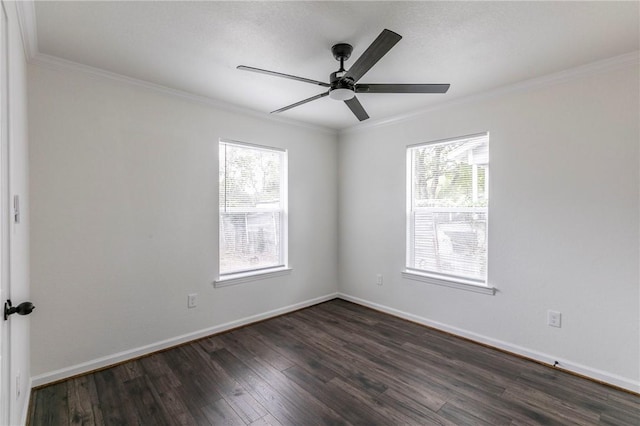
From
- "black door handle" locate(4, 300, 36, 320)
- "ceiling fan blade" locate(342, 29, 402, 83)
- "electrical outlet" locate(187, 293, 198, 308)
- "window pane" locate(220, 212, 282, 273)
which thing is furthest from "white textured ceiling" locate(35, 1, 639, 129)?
"electrical outlet" locate(187, 293, 198, 308)

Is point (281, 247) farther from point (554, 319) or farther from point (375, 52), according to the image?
point (554, 319)

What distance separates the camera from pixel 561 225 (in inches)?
101

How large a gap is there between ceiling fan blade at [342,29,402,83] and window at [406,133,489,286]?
176cm

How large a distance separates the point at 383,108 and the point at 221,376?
3061 millimetres

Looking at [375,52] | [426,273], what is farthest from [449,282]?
[375,52]

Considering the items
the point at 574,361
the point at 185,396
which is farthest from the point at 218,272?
the point at 574,361

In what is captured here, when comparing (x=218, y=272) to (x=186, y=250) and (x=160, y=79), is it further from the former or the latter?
(x=160, y=79)

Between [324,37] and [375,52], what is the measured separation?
0.48m

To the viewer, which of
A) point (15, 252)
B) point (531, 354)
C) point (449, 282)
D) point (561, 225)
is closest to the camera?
point (15, 252)

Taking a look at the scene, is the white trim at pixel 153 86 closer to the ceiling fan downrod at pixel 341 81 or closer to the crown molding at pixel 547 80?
the crown molding at pixel 547 80

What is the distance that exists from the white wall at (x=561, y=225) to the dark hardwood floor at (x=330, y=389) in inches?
9.9

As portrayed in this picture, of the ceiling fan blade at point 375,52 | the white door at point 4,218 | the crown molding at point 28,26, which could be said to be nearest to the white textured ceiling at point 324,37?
the crown molding at point 28,26

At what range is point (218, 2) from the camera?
168cm

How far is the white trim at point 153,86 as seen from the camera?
2262 millimetres
